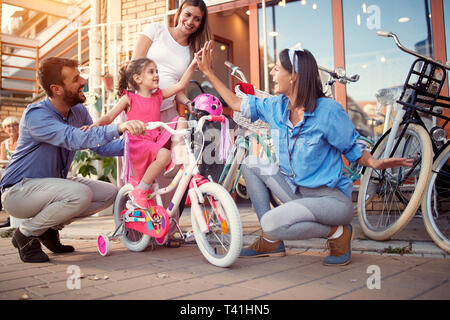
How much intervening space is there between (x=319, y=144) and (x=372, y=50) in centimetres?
328

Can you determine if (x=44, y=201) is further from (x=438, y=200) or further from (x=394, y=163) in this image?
(x=438, y=200)

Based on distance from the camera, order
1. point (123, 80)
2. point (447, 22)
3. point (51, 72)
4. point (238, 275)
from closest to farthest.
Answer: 1. point (238, 275)
2. point (51, 72)
3. point (123, 80)
4. point (447, 22)

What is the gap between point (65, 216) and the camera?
8.31ft

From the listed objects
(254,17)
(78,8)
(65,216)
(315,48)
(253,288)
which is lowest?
(253,288)

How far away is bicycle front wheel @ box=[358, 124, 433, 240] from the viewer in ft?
8.15

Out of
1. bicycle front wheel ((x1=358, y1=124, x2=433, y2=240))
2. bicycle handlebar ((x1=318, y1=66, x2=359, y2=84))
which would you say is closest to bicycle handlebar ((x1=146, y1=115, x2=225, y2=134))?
bicycle handlebar ((x1=318, y1=66, x2=359, y2=84))

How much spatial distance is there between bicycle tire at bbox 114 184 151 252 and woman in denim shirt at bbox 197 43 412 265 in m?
1.02

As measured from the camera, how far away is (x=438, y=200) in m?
2.60

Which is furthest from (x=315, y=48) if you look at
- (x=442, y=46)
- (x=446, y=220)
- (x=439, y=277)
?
(x=439, y=277)

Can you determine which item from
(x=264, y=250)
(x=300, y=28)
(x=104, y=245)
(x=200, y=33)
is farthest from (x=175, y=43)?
(x=300, y=28)

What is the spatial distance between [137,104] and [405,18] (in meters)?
3.62

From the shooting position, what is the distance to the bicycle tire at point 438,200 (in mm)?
2395

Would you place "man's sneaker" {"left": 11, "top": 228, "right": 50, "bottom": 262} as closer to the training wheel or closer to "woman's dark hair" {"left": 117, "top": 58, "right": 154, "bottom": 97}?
the training wheel
